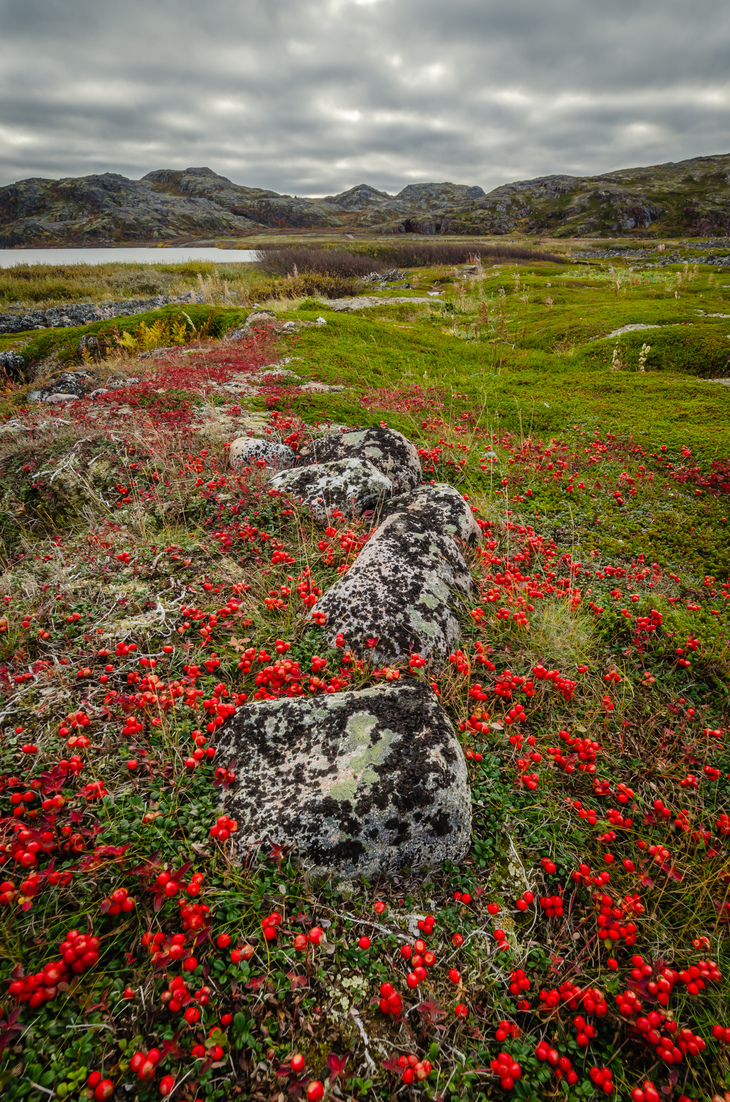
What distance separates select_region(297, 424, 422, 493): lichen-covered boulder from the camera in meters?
6.25

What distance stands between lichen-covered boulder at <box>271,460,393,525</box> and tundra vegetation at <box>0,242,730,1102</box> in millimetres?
284

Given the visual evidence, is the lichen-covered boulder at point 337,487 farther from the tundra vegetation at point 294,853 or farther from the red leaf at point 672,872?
the red leaf at point 672,872

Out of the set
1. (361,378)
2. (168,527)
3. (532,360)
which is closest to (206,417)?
(168,527)

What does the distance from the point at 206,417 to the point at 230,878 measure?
7392 millimetres

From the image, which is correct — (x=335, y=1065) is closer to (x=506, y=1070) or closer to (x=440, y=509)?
(x=506, y=1070)

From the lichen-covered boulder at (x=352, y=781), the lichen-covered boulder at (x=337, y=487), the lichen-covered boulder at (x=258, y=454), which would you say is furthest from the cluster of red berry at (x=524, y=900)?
the lichen-covered boulder at (x=258, y=454)

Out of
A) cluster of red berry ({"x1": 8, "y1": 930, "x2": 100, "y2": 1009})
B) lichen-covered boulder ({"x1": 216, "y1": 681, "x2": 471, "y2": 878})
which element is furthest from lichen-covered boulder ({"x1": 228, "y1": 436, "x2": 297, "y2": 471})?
cluster of red berry ({"x1": 8, "y1": 930, "x2": 100, "y2": 1009})

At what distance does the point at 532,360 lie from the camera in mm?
12633

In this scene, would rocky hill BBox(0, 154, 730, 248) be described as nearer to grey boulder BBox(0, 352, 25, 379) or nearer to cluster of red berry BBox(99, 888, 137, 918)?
grey boulder BBox(0, 352, 25, 379)

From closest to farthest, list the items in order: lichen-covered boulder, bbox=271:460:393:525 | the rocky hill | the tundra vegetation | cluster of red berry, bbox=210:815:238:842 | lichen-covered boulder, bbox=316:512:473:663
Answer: the tundra vegetation < cluster of red berry, bbox=210:815:238:842 < lichen-covered boulder, bbox=316:512:473:663 < lichen-covered boulder, bbox=271:460:393:525 < the rocky hill

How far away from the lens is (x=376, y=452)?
6.26 metres

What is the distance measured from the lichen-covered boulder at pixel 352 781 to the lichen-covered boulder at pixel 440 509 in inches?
92.9

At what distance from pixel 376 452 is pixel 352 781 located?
15.0 feet

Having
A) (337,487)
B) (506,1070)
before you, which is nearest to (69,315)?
(337,487)
